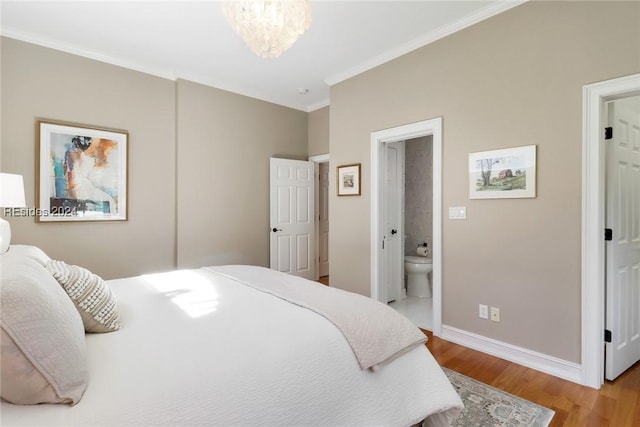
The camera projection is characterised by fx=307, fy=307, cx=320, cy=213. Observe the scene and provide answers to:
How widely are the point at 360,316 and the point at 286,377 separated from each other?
0.48 metres

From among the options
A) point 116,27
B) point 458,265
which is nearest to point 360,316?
point 458,265

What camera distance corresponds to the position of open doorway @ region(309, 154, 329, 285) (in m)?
5.15

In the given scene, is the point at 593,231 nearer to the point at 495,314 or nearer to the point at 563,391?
the point at 495,314

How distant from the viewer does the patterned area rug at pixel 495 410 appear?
174cm

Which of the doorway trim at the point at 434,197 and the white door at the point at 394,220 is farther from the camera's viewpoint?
the white door at the point at 394,220

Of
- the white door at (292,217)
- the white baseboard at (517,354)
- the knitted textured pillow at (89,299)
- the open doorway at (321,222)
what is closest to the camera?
the knitted textured pillow at (89,299)

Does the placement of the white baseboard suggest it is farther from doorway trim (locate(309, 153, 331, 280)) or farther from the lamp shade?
the lamp shade

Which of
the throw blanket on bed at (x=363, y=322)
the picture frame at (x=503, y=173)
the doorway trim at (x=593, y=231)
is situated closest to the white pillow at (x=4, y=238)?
the throw blanket on bed at (x=363, y=322)

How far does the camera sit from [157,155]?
3.59 metres

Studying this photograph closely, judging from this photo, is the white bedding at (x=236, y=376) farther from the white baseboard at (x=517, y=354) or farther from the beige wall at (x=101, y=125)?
the beige wall at (x=101, y=125)

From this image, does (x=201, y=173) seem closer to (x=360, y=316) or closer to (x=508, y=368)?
(x=360, y=316)

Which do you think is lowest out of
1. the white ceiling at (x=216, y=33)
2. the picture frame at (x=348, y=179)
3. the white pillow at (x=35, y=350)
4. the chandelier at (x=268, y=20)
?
the white pillow at (x=35, y=350)

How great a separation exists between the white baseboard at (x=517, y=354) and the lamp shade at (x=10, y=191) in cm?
354

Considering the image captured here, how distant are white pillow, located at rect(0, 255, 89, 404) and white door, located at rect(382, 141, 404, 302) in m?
3.28
